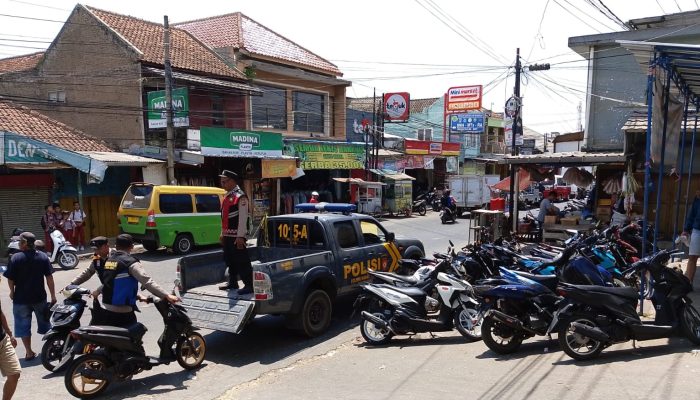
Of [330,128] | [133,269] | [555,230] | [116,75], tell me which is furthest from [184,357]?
[330,128]

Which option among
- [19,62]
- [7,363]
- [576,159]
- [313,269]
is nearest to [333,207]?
[313,269]

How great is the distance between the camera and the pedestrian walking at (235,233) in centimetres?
711

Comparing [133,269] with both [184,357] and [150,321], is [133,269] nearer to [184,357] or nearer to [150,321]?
[184,357]

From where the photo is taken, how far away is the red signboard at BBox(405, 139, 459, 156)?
3478 cm

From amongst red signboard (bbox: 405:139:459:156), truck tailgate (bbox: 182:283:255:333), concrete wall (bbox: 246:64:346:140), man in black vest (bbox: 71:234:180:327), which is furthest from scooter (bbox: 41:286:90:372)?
red signboard (bbox: 405:139:459:156)

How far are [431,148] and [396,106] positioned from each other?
5.66 metres

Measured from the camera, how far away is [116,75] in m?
20.6

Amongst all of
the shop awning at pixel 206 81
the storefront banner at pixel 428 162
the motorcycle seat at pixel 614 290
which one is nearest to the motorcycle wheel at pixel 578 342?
the motorcycle seat at pixel 614 290

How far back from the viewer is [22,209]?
15.9 m

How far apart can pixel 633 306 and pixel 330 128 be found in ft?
79.6

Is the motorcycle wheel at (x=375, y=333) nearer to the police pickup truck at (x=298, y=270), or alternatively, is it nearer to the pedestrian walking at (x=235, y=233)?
the police pickup truck at (x=298, y=270)

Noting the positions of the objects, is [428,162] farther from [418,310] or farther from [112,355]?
[112,355]

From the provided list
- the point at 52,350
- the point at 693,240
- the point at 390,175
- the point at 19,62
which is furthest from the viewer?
the point at 390,175

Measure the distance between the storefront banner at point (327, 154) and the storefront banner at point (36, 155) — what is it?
34.6ft
